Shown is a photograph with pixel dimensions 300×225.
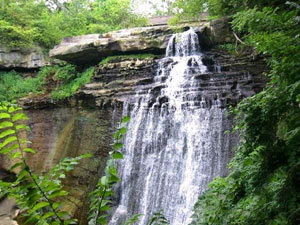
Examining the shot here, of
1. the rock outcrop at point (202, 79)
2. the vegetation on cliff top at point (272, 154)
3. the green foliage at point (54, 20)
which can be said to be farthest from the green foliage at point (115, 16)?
the vegetation on cliff top at point (272, 154)

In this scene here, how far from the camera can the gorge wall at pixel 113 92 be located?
10297mm

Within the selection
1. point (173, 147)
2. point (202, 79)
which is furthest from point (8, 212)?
point (202, 79)

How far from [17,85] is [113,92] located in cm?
682

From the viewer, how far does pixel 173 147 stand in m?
9.66

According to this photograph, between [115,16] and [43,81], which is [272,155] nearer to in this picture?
[43,81]

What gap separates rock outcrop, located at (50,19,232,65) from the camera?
41.5 feet

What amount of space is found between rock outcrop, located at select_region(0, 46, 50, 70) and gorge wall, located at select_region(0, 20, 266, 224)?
2509 millimetres

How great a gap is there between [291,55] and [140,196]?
7847 millimetres

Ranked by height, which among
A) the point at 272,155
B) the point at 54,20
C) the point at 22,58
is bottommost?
the point at 272,155

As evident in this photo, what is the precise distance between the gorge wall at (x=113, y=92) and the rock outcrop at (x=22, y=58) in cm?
251

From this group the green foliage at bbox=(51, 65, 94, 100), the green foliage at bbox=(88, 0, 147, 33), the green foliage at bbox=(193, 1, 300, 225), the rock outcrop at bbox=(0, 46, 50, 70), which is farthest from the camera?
the green foliage at bbox=(88, 0, 147, 33)

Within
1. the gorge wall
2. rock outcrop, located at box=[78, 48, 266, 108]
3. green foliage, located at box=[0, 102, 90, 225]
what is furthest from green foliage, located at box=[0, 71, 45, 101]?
green foliage, located at box=[0, 102, 90, 225]

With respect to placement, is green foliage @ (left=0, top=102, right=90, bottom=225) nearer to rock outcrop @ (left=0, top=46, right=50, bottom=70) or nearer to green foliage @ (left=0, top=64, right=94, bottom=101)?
green foliage @ (left=0, top=64, right=94, bottom=101)

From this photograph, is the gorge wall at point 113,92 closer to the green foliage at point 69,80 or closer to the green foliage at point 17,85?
the green foliage at point 69,80
